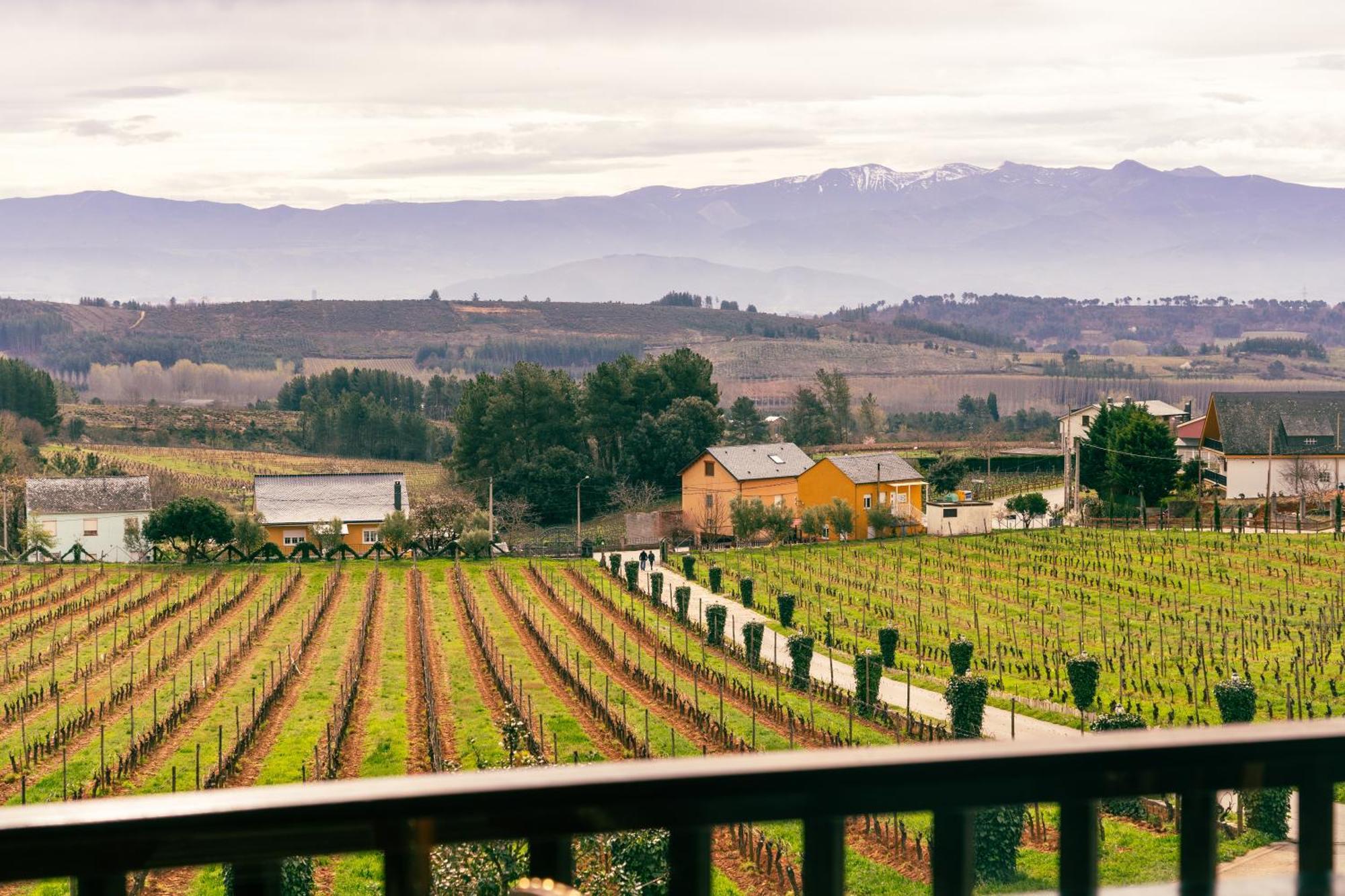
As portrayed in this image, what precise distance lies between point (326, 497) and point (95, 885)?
4187cm

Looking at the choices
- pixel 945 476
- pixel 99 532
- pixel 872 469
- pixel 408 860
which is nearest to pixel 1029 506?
pixel 872 469

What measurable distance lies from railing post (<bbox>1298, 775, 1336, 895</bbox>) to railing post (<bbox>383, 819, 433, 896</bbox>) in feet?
3.37

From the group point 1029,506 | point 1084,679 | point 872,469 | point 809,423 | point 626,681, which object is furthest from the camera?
point 809,423

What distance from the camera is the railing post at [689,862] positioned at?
5.60ft

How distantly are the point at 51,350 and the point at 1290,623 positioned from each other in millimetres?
146649

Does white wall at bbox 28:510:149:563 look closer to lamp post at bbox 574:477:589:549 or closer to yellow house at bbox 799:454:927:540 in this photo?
lamp post at bbox 574:477:589:549

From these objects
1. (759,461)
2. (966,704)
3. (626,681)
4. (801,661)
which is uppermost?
(759,461)

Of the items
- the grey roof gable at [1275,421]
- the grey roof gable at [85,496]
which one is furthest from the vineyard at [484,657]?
the grey roof gable at [1275,421]

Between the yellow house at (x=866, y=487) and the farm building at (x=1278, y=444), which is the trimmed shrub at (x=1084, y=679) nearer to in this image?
the yellow house at (x=866, y=487)

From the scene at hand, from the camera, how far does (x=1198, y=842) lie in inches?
71.5

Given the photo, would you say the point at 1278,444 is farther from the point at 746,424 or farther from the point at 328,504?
the point at 328,504

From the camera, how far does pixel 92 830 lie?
5.13 ft

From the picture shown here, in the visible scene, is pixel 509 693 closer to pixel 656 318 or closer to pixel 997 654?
pixel 997 654

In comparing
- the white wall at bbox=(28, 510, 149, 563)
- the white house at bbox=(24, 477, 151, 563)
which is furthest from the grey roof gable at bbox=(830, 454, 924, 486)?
the white house at bbox=(24, 477, 151, 563)
